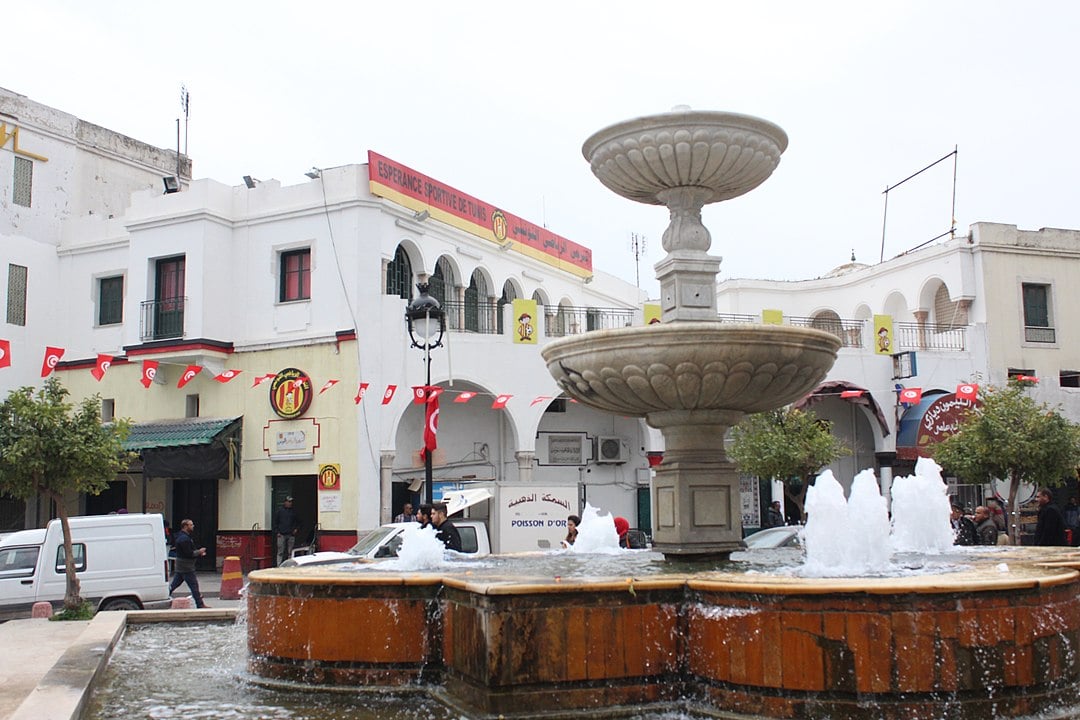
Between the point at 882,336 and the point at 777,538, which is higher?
the point at 882,336

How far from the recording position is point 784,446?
68.3 ft

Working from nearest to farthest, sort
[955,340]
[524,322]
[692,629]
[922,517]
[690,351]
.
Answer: [692,629]
[690,351]
[922,517]
[524,322]
[955,340]

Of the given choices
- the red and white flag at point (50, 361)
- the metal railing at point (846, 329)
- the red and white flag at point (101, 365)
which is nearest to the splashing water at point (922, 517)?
the metal railing at point (846, 329)

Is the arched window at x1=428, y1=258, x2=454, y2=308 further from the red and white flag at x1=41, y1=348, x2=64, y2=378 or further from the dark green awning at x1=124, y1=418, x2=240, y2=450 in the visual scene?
the red and white flag at x1=41, y1=348, x2=64, y2=378

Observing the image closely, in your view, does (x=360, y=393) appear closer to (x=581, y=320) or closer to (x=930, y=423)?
(x=581, y=320)

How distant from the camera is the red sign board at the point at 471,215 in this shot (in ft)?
72.3

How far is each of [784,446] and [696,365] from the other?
14127 millimetres

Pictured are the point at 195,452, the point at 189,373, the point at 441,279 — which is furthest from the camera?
the point at 441,279

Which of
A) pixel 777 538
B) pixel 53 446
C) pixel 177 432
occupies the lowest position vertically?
pixel 777 538

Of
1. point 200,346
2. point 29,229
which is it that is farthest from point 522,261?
point 29,229

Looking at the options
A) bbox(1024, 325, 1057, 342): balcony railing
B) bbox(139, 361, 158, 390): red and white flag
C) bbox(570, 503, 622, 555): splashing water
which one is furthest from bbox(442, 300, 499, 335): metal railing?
bbox(570, 503, 622, 555): splashing water

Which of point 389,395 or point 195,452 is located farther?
point 195,452

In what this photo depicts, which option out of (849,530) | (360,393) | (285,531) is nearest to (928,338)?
(360,393)

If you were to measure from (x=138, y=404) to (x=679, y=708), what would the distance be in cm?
2066
